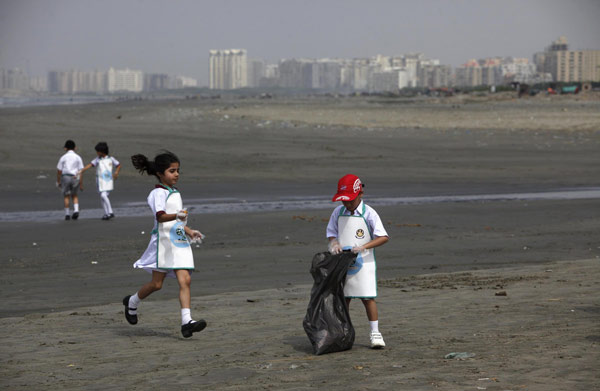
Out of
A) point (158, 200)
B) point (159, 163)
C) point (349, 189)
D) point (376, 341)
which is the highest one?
point (159, 163)

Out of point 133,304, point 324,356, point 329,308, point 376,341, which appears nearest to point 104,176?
point 133,304

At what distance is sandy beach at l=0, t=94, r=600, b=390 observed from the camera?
6293 millimetres

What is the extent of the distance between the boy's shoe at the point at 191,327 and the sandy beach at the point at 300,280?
13cm

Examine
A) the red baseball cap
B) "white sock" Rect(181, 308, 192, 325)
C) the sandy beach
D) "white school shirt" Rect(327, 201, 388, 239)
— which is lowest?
the sandy beach

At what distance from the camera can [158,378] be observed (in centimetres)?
617

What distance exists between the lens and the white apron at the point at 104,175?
55.8 ft

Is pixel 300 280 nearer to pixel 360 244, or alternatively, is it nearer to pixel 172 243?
pixel 172 243

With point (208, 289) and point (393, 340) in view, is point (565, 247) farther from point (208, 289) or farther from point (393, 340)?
point (393, 340)

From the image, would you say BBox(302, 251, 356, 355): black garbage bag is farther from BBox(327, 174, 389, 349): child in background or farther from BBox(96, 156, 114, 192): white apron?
BBox(96, 156, 114, 192): white apron

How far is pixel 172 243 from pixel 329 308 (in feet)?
4.76

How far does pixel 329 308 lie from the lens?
693cm

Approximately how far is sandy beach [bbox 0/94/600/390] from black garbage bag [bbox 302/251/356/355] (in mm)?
129

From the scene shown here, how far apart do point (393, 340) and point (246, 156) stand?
76.2 ft


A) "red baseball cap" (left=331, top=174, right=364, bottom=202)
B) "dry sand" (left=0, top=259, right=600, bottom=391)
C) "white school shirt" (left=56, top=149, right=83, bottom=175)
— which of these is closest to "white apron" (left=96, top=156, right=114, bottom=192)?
"white school shirt" (left=56, top=149, right=83, bottom=175)
